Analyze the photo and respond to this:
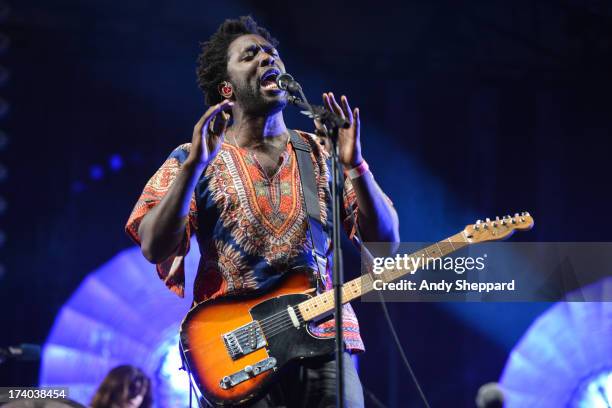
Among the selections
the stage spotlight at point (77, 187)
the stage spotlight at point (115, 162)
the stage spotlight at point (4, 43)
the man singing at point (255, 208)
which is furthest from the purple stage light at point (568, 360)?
the stage spotlight at point (4, 43)

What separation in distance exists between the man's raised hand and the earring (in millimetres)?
544

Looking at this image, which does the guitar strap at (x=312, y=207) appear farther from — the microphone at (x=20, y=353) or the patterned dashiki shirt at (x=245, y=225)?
the microphone at (x=20, y=353)

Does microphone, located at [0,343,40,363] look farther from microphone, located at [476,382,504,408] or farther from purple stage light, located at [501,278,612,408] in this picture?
purple stage light, located at [501,278,612,408]

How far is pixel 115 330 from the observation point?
18.4 feet

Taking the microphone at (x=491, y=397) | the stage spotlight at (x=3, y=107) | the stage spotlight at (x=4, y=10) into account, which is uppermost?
the stage spotlight at (x=4, y=10)

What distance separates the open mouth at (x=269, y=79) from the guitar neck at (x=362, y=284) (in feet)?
2.89

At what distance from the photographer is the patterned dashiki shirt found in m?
2.92

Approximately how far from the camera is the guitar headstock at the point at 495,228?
335cm

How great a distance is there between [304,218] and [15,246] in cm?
377

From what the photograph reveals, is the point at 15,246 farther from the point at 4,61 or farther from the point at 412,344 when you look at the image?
the point at 412,344

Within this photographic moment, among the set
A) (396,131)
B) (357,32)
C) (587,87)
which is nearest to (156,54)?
(357,32)

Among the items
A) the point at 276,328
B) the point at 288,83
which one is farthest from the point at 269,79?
the point at 276,328

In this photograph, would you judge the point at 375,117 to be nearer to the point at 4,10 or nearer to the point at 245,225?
the point at 4,10

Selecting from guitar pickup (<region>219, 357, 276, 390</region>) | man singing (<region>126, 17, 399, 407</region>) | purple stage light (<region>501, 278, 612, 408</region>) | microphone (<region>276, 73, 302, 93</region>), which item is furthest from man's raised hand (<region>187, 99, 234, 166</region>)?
purple stage light (<region>501, 278, 612, 408</region>)
